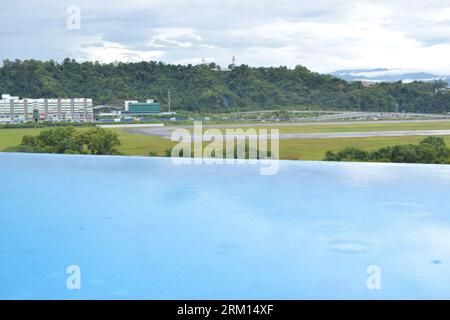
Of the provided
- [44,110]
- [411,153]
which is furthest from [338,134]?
[44,110]

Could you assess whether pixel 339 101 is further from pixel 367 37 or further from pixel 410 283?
pixel 410 283

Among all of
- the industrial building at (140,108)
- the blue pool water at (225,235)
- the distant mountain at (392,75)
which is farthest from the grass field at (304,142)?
the blue pool water at (225,235)

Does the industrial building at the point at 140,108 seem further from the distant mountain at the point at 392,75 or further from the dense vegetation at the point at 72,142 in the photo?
the distant mountain at the point at 392,75

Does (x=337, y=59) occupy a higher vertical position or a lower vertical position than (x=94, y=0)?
lower

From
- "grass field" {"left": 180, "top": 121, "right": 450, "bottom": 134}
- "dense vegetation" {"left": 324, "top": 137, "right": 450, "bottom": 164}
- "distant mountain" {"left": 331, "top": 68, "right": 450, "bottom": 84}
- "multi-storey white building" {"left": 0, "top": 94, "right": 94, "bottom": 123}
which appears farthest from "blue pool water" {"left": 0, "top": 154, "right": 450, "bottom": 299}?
"multi-storey white building" {"left": 0, "top": 94, "right": 94, "bottom": 123}

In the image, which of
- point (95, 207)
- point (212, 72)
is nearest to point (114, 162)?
point (95, 207)

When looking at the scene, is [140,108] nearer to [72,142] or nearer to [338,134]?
[72,142]
